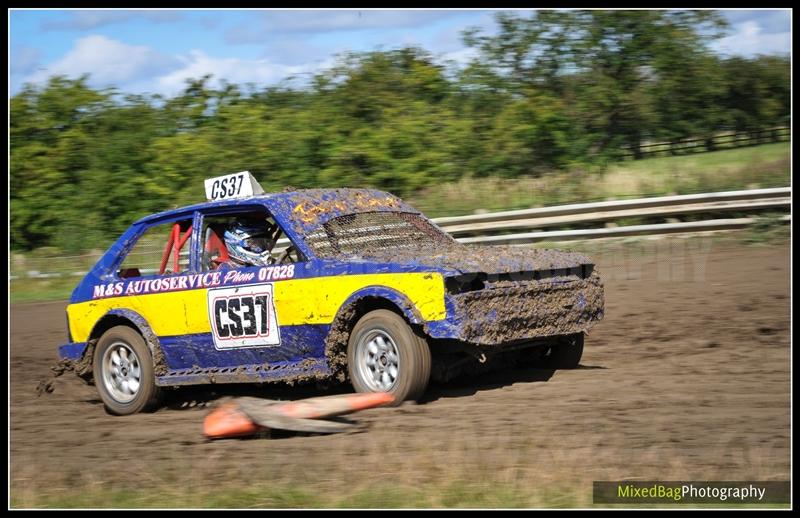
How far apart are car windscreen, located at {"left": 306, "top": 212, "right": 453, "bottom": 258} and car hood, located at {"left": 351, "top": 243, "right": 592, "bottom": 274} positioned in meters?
0.14

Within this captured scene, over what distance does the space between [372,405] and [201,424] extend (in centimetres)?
147

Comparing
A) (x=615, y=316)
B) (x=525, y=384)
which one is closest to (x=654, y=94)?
(x=615, y=316)

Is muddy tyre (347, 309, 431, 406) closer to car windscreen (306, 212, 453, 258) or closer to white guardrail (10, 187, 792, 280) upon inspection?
car windscreen (306, 212, 453, 258)

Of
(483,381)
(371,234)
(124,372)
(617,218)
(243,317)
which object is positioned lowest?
→ (483,381)

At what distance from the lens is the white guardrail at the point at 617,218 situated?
14.6 m

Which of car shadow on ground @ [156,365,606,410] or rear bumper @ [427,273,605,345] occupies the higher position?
rear bumper @ [427,273,605,345]

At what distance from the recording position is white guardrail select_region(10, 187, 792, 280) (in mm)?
14586

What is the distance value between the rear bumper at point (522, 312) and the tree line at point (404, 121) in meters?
12.4

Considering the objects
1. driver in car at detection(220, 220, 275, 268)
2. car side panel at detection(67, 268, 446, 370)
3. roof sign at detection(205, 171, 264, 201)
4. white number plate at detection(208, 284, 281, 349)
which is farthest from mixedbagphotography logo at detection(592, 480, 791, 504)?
roof sign at detection(205, 171, 264, 201)

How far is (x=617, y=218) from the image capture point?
1552 centimetres

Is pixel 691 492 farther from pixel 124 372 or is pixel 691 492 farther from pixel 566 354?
pixel 124 372

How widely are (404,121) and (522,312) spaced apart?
1455cm

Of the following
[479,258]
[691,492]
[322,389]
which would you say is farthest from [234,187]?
[691,492]

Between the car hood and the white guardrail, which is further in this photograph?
the white guardrail
